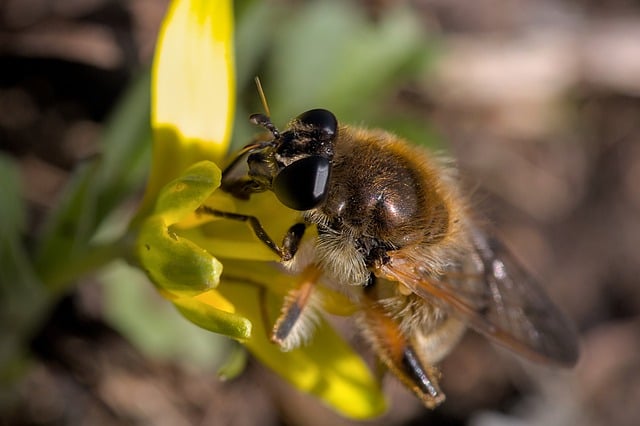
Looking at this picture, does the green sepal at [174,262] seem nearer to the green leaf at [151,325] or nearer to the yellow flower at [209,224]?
the yellow flower at [209,224]

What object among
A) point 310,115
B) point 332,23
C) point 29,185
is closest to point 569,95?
point 332,23

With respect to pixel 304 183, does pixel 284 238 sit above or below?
below

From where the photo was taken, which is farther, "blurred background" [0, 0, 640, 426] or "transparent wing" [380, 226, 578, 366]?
"blurred background" [0, 0, 640, 426]

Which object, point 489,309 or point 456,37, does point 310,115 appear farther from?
point 456,37

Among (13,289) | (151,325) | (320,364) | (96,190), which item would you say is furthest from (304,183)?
(151,325)

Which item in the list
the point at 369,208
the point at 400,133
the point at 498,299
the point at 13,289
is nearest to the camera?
the point at 369,208

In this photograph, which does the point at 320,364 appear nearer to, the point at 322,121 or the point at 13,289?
the point at 322,121

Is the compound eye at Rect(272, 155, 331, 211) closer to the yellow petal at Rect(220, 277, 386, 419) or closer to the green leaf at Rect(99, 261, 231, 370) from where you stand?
the yellow petal at Rect(220, 277, 386, 419)

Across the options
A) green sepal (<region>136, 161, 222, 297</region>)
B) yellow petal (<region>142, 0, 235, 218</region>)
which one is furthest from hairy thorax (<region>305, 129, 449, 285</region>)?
yellow petal (<region>142, 0, 235, 218</region>)
